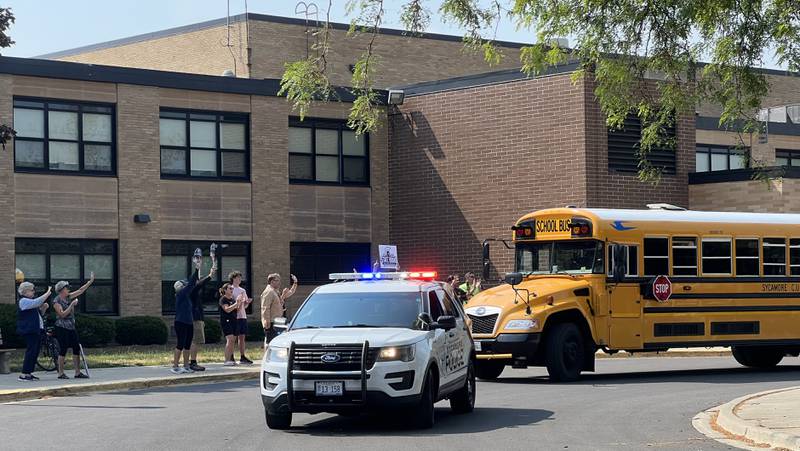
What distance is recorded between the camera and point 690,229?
24.3 meters

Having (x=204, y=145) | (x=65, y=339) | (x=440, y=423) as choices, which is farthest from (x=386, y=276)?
(x=204, y=145)

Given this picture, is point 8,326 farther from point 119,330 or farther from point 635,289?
point 635,289

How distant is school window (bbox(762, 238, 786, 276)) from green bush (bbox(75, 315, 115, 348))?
54.6 feet

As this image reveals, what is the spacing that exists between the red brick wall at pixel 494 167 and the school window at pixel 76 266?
30.7ft

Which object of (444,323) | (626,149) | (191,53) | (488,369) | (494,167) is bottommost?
(488,369)

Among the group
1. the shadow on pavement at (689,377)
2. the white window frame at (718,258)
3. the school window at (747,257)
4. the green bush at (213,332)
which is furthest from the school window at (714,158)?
the white window frame at (718,258)

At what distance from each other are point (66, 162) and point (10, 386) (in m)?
14.3

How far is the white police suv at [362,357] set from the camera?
14906 mm

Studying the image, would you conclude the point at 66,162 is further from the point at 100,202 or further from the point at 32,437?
the point at 32,437

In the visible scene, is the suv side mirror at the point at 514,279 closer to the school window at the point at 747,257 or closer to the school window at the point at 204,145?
the school window at the point at 747,257

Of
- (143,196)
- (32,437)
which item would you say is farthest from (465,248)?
(32,437)

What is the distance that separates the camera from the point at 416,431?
15.3 meters

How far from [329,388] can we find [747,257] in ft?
40.8

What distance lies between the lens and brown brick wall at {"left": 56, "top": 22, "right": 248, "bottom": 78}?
158ft
